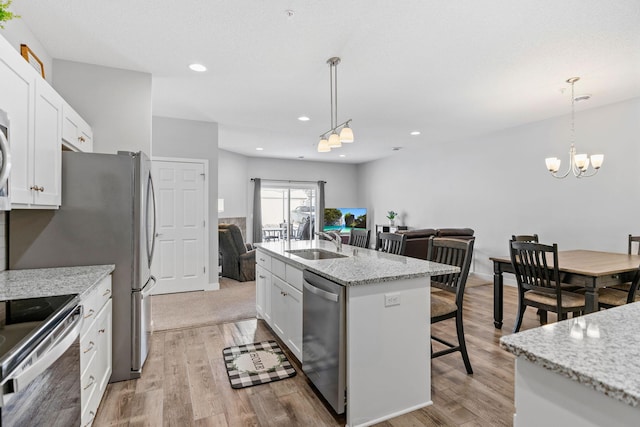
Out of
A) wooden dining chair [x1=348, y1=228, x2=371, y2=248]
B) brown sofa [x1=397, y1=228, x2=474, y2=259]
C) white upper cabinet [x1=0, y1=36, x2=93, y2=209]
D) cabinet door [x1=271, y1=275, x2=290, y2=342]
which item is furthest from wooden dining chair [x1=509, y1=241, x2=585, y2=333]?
white upper cabinet [x1=0, y1=36, x2=93, y2=209]

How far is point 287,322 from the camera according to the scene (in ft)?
8.91

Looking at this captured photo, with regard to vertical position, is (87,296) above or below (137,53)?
below

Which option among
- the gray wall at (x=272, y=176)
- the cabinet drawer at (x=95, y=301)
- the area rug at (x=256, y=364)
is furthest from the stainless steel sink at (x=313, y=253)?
the gray wall at (x=272, y=176)

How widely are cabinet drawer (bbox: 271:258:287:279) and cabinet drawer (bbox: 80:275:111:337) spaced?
1.28 meters

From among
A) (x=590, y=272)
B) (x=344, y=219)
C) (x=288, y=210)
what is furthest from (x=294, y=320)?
(x=344, y=219)

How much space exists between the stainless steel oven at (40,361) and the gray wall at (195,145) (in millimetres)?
3636

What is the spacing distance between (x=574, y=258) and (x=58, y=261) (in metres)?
4.65

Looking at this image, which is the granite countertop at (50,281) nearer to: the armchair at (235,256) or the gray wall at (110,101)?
the gray wall at (110,101)

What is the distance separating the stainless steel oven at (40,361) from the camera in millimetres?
945

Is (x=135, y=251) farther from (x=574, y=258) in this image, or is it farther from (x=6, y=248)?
(x=574, y=258)

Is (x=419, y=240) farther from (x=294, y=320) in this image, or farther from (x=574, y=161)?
(x=294, y=320)

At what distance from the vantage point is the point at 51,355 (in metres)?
1.17

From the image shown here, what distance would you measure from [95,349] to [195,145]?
12.1ft

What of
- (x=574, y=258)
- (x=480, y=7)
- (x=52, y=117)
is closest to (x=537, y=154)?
(x=574, y=258)
